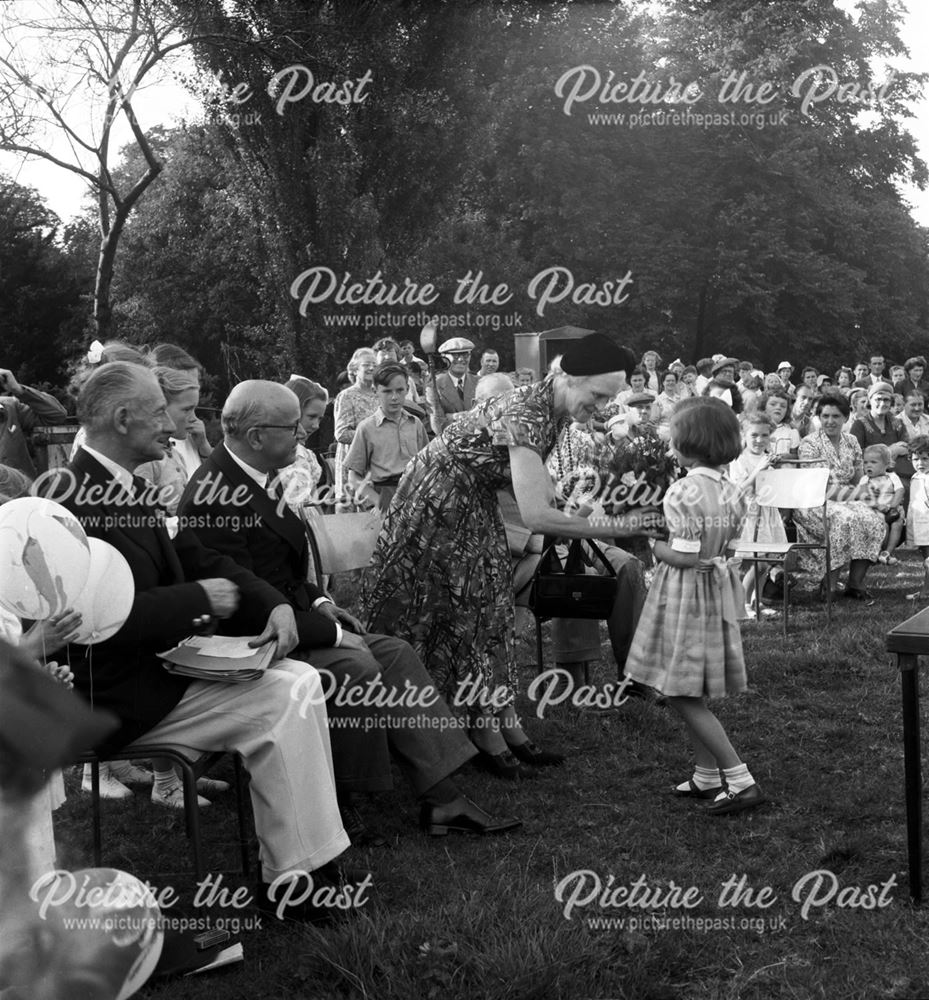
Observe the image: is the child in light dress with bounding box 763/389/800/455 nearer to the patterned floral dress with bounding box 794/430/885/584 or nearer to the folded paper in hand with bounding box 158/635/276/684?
the patterned floral dress with bounding box 794/430/885/584

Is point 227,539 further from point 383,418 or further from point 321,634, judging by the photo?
point 383,418

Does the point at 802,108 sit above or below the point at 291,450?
above

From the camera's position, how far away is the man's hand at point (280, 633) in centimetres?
351

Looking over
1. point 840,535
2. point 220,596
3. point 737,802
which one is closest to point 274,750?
point 220,596

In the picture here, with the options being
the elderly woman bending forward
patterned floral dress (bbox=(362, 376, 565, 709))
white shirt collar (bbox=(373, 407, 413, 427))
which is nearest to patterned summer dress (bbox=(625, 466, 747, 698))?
the elderly woman bending forward

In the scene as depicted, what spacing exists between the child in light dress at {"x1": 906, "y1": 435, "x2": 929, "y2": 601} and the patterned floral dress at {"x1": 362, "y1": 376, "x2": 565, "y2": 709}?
505cm

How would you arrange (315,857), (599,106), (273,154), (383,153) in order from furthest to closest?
(599,106), (383,153), (273,154), (315,857)

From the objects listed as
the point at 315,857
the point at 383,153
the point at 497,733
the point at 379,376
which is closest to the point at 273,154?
the point at 383,153

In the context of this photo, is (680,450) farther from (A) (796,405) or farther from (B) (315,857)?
(A) (796,405)

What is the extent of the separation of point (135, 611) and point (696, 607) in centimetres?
210

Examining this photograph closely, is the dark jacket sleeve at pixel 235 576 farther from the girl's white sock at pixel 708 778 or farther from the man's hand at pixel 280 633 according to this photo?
the girl's white sock at pixel 708 778

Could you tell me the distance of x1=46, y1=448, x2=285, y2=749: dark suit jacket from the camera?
10.4 feet

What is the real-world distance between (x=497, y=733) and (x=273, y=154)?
43.6 feet

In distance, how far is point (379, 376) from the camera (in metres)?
7.89
